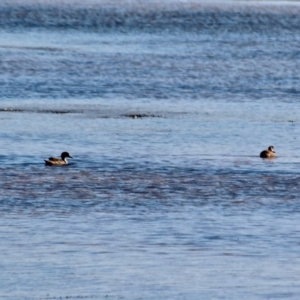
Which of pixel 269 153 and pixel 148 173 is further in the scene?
pixel 269 153

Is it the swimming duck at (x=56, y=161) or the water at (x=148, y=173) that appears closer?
the water at (x=148, y=173)

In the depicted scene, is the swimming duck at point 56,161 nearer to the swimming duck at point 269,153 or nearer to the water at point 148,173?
the water at point 148,173

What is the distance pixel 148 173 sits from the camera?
1800cm

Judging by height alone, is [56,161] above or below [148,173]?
above

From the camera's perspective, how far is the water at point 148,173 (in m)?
A: 12.2

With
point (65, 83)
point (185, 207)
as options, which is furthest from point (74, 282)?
point (65, 83)

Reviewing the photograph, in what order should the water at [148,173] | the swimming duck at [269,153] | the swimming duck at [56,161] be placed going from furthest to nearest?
the swimming duck at [269,153], the swimming duck at [56,161], the water at [148,173]

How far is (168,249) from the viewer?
13.2 m

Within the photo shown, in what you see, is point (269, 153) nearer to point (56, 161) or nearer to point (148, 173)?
point (148, 173)

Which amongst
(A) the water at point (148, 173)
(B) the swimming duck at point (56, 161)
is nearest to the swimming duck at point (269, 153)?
(A) the water at point (148, 173)

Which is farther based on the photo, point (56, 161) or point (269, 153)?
point (269, 153)

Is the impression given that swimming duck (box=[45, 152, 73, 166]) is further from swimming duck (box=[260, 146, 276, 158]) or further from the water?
swimming duck (box=[260, 146, 276, 158])

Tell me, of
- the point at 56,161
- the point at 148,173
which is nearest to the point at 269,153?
the point at 148,173

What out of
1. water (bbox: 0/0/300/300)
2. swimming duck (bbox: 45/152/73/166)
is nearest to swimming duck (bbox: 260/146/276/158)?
water (bbox: 0/0/300/300)
